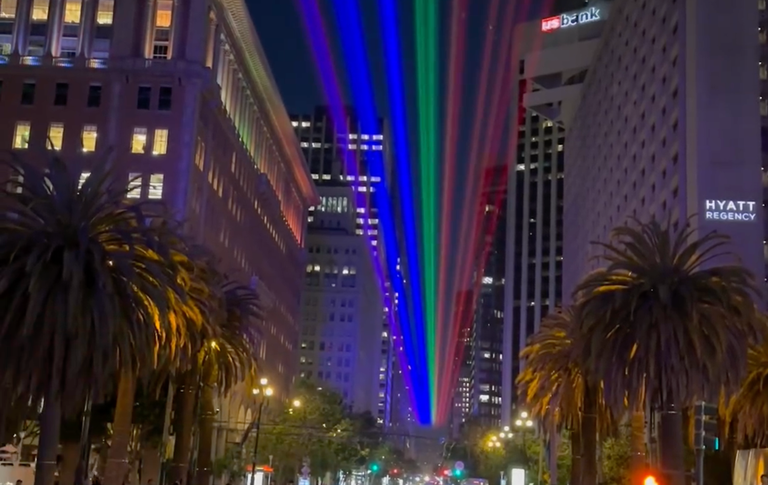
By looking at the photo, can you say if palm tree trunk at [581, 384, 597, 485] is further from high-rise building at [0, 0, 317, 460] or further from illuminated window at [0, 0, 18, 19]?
illuminated window at [0, 0, 18, 19]

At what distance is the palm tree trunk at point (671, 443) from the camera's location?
3678 centimetres

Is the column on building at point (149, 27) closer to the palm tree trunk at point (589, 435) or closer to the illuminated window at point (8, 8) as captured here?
the illuminated window at point (8, 8)

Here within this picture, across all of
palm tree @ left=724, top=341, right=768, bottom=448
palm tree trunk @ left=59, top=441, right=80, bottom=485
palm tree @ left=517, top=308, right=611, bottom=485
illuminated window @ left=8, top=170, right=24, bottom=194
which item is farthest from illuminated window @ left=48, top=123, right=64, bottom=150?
palm tree @ left=724, top=341, right=768, bottom=448

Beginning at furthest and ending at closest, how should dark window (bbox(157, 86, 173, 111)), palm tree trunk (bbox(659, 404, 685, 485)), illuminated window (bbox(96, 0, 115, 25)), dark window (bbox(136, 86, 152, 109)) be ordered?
illuminated window (bbox(96, 0, 115, 25)) → dark window (bbox(136, 86, 152, 109)) → dark window (bbox(157, 86, 173, 111)) → palm tree trunk (bbox(659, 404, 685, 485))

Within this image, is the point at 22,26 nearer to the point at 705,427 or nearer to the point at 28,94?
the point at 28,94

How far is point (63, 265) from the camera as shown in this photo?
3059 cm

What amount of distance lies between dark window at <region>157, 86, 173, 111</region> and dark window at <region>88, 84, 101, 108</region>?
17.7 ft

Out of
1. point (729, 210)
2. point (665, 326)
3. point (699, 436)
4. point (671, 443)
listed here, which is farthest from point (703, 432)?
point (729, 210)

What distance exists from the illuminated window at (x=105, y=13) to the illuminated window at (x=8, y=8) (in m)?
7.79

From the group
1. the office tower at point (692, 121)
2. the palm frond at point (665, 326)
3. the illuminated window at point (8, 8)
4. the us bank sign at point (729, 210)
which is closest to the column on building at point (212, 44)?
the illuminated window at point (8, 8)

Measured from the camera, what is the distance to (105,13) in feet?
289

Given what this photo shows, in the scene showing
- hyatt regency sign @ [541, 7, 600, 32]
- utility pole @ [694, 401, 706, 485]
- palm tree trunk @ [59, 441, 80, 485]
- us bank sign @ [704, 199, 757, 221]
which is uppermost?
hyatt regency sign @ [541, 7, 600, 32]

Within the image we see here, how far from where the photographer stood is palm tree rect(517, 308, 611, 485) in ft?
155

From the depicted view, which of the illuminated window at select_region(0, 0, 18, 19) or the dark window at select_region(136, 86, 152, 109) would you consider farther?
the illuminated window at select_region(0, 0, 18, 19)
